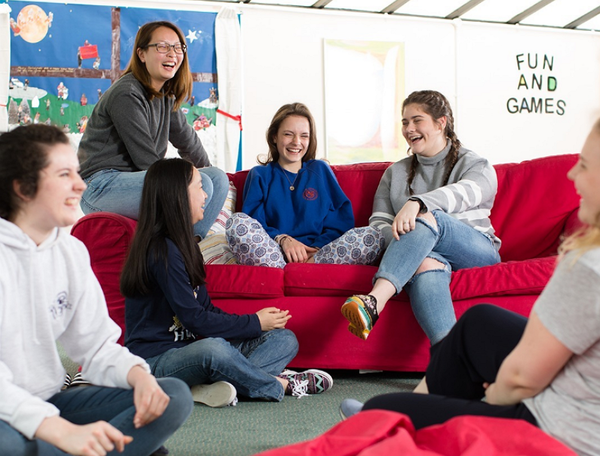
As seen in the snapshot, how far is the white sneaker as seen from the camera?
204 cm

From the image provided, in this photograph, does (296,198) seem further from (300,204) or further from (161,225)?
(161,225)

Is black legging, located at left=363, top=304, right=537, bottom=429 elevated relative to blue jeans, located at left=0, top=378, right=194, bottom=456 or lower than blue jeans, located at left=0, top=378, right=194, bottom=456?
elevated

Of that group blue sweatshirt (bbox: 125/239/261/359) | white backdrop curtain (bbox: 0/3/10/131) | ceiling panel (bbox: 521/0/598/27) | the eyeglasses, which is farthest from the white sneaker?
ceiling panel (bbox: 521/0/598/27)

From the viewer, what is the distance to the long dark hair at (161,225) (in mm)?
2016

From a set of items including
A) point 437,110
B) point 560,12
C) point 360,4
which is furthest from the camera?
point 560,12

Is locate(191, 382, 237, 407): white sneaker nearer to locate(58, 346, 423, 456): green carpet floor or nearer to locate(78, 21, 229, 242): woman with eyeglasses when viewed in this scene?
locate(58, 346, 423, 456): green carpet floor

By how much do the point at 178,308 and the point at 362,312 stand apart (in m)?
0.59

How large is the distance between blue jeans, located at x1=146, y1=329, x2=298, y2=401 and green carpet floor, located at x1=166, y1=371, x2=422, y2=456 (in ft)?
0.18

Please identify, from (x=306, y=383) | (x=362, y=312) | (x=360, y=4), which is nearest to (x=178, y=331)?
(x=306, y=383)

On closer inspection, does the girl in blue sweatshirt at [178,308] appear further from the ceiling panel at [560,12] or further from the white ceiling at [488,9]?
the ceiling panel at [560,12]

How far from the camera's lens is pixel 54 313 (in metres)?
1.30

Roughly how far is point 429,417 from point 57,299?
74 cm

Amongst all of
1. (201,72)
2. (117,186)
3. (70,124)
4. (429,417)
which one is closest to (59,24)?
(70,124)

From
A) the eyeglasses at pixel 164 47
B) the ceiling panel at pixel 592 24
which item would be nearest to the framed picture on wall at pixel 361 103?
the ceiling panel at pixel 592 24
